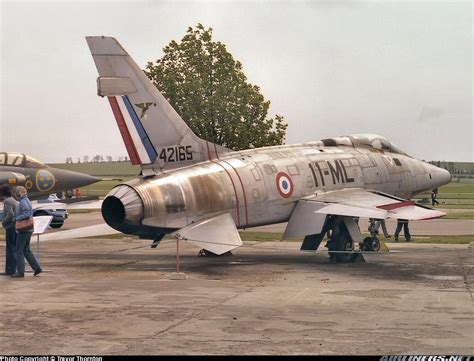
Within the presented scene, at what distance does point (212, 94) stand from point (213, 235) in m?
15.9

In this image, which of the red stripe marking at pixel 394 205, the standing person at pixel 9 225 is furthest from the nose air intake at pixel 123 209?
the red stripe marking at pixel 394 205

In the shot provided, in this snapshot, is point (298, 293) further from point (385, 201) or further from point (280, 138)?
point (280, 138)

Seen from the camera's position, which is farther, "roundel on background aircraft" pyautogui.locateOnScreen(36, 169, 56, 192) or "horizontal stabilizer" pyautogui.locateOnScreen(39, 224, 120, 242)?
"roundel on background aircraft" pyautogui.locateOnScreen(36, 169, 56, 192)

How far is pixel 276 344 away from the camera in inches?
403

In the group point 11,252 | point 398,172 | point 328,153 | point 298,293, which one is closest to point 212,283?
point 298,293

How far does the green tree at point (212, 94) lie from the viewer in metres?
33.5

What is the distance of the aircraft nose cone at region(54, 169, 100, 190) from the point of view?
99.1 feet

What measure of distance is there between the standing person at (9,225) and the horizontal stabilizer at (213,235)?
11.5 feet

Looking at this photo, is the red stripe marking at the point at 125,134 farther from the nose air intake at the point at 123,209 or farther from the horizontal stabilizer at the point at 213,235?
the horizontal stabilizer at the point at 213,235

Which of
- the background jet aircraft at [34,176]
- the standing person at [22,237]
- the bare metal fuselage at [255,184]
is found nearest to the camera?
the standing person at [22,237]

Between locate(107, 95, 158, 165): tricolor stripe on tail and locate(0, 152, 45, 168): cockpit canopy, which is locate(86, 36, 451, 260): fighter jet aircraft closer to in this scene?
locate(107, 95, 158, 165): tricolor stripe on tail

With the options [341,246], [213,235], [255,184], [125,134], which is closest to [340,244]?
[341,246]

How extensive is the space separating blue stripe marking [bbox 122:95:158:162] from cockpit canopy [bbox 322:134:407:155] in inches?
253

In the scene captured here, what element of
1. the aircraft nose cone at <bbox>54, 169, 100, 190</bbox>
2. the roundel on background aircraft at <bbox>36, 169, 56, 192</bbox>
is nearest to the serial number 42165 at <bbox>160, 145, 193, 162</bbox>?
the roundel on background aircraft at <bbox>36, 169, 56, 192</bbox>
